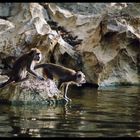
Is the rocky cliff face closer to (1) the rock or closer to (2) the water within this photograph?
(1) the rock

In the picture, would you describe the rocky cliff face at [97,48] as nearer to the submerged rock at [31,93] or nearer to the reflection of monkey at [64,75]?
the reflection of monkey at [64,75]

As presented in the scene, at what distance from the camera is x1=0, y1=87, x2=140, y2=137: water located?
40.9ft

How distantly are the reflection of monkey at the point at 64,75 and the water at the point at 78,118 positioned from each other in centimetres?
57

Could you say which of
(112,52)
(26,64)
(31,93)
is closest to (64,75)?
(26,64)

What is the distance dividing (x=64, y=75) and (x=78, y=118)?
4859 mm

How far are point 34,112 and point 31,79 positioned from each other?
2079 millimetres

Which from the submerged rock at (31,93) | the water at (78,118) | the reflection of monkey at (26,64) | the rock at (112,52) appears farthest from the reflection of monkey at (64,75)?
the rock at (112,52)

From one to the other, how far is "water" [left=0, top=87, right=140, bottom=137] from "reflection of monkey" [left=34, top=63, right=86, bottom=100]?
57cm

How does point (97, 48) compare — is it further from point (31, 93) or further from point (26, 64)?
point (31, 93)

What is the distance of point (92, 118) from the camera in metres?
14.6

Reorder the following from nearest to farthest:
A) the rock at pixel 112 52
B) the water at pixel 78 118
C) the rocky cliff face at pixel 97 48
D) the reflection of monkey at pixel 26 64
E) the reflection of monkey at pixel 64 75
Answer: the water at pixel 78 118, the reflection of monkey at pixel 26 64, the reflection of monkey at pixel 64 75, the rock at pixel 112 52, the rocky cliff face at pixel 97 48

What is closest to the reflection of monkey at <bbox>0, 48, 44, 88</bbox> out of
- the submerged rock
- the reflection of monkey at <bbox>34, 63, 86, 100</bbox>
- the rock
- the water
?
the reflection of monkey at <bbox>34, 63, 86, 100</bbox>

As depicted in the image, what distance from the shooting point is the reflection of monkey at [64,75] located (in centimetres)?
1900

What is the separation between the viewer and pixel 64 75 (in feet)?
63.4
